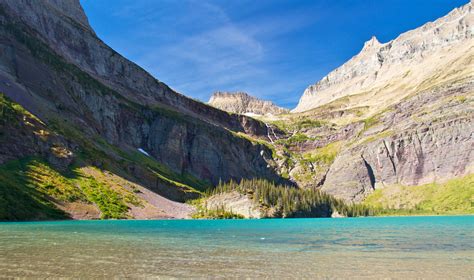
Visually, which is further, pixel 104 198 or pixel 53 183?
pixel 104 198

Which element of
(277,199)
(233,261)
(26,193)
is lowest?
(233,261)

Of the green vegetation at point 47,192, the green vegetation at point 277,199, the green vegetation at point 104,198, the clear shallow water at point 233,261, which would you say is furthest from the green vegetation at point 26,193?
the green vegetation at point 277,199

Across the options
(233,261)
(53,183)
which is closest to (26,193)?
(53,183)

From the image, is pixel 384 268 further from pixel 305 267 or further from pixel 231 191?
pixel 231 191

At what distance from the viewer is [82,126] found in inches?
7254

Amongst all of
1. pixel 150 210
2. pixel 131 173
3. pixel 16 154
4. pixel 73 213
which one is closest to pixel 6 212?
pixel 73 213

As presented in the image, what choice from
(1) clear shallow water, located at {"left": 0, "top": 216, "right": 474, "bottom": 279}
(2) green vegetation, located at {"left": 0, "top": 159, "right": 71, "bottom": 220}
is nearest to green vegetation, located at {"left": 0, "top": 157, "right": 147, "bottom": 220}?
(2) green vegetation, located at {"left": 0, "top": 159, "right": 71, "bottom": 220}

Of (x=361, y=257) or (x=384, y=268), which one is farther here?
(x=361, y=257)

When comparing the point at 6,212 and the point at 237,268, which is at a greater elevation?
the point at 6,212

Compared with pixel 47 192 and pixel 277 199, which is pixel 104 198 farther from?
pixel 277 199

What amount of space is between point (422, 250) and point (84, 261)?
1291 inches

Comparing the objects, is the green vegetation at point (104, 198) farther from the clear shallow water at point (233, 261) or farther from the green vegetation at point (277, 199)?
the clear shallow water at point (233, 261)

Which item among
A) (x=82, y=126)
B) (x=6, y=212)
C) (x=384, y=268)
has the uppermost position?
(x=82, y=126)

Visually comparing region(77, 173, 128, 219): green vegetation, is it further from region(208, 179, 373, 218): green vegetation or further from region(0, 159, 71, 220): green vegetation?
region(208, 179, 373, 218): green vegetation
